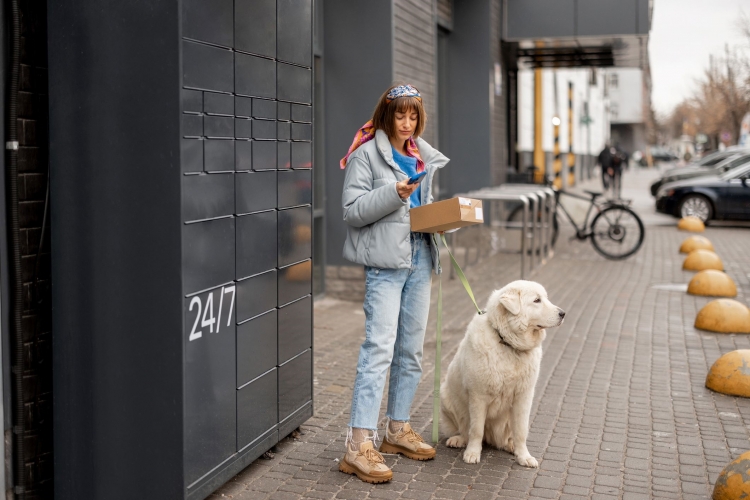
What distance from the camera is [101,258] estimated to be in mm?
4047

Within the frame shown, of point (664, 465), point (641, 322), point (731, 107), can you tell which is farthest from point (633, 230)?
point (731, 107)

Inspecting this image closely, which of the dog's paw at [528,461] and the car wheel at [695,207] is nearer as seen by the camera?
the dog's paw at [528,461]

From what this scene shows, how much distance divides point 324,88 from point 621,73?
80403mm

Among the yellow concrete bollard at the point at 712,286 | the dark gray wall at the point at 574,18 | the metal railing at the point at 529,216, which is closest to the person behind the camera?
the yellow concrete bollard at the point at 712,286

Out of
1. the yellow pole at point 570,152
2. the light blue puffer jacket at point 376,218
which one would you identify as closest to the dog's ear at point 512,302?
the light blue puffer jacket at point 376,218

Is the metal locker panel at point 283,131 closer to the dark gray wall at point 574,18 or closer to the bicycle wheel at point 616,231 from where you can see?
the bicycle wheel at point 616,231

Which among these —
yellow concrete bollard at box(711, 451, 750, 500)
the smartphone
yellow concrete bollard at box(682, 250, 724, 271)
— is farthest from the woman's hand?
yellow concrete bollard at box(682, 250, 724, 271)

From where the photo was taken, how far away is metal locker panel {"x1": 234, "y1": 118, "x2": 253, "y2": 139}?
4457mm

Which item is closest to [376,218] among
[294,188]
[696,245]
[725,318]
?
[294,188]

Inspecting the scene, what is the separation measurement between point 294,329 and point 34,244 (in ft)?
5.48

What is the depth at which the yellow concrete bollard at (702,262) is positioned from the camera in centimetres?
1353

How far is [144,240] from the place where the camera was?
13.1 feet

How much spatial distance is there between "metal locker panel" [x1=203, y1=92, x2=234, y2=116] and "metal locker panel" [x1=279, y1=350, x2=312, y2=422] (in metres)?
1.52

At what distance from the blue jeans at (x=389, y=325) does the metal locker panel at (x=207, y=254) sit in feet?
2.77
